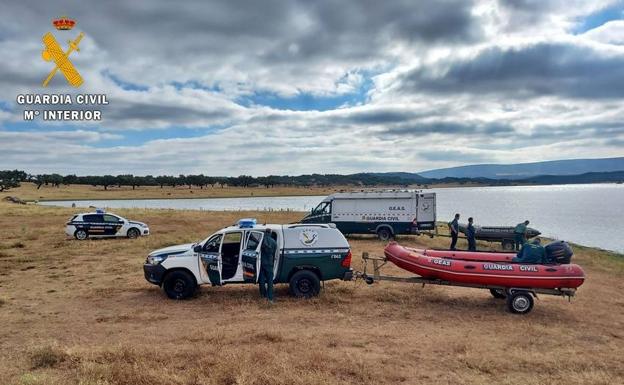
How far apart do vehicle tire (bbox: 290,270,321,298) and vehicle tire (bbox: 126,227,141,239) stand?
17.5 metres

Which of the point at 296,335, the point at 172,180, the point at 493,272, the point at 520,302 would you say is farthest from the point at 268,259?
the point at 172,180

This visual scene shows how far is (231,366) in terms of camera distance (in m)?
6.92

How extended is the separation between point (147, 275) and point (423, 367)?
314 inches

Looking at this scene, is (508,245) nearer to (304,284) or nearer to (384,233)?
(384,233)

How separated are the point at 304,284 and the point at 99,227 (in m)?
18.3

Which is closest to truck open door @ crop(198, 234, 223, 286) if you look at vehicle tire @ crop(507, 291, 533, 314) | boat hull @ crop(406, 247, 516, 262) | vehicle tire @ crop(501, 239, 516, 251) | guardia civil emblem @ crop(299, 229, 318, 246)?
guardia civil emblem @ crop(299, 229, 318, 246)

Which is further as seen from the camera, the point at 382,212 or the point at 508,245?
the point at 382,212

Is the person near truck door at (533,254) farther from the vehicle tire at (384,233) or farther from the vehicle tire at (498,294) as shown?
the vehicle tire at (384,233)

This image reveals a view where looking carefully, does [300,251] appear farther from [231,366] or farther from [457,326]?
[231,366]

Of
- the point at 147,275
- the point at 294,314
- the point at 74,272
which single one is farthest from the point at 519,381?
the point at 74,272

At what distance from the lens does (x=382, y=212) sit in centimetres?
2652

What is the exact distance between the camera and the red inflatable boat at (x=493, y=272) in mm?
11039

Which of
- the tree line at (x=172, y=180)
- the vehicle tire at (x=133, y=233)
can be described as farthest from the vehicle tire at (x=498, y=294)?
the tree line at (x=172, y=180)

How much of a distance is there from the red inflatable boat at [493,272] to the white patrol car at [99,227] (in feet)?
62.6
